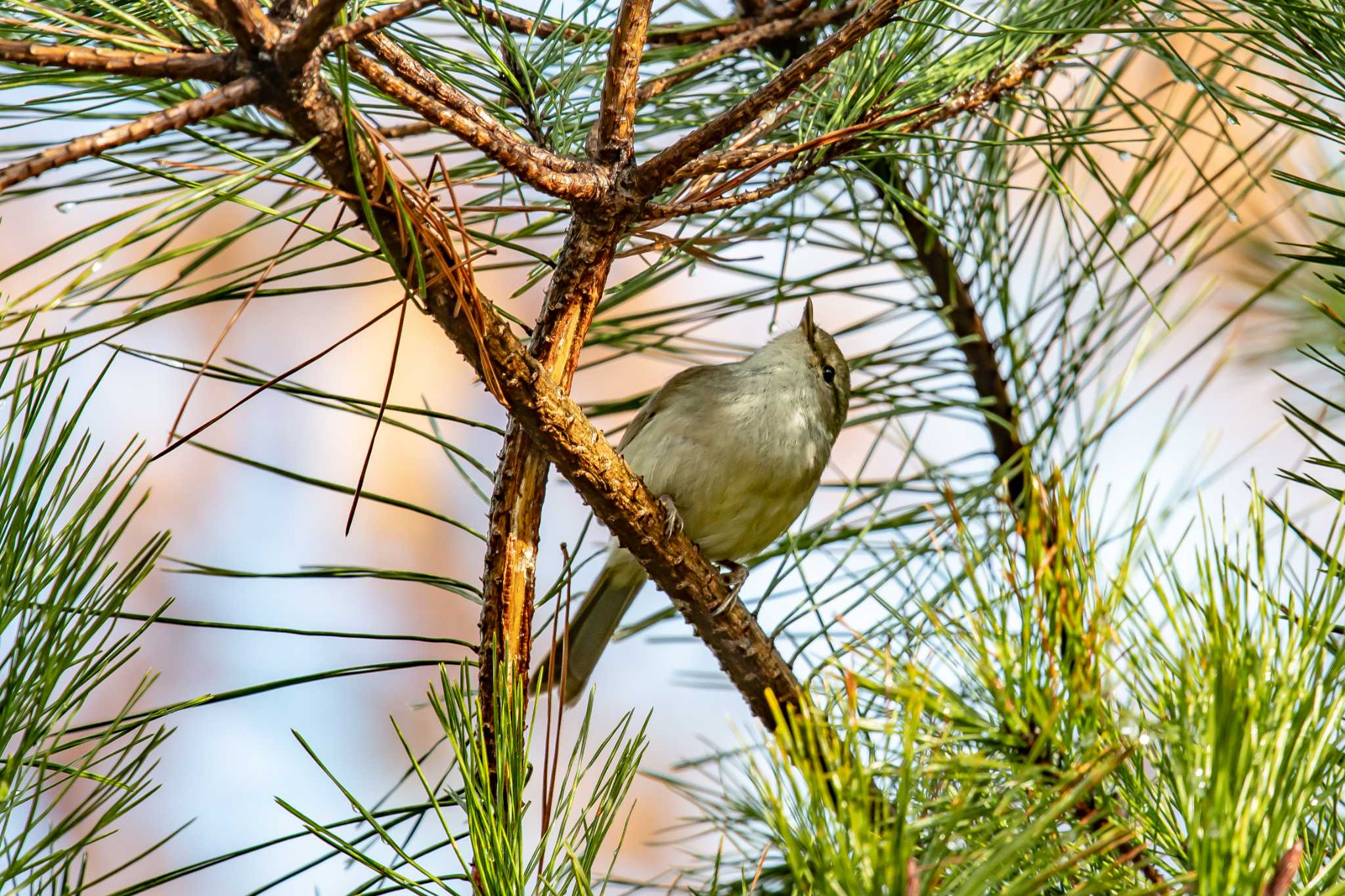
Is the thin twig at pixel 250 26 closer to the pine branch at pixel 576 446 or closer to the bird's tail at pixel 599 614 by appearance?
the pine branch at pixel 576 446

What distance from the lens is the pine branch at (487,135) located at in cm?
113

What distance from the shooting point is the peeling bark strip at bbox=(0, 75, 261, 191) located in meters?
0.73

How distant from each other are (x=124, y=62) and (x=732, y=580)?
65.8 inches

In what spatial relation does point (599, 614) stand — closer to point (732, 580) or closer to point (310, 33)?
point (732, 580)

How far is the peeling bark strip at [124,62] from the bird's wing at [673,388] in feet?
5.15

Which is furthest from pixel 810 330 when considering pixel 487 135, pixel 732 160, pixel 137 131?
pixel 137 131

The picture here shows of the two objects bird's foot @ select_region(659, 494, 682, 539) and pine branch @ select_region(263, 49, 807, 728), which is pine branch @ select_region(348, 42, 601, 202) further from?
bird's foot @ select_region(659, 494, 682, 539)

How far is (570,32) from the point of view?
5.82 ft

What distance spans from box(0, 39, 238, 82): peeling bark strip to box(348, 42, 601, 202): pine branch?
0.75ft

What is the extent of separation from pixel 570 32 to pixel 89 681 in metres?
1.12

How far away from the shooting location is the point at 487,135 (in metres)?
1.14

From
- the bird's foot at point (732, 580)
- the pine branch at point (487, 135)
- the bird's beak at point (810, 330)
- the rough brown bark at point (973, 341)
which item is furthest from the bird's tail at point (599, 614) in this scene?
the pine branch at point (487, 135)

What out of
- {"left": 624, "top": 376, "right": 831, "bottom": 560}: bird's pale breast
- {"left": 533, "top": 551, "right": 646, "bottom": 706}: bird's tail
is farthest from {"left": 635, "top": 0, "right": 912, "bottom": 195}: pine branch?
{"left": 533, "top": 551, "right": 646, "bottom": 706}: bird's tail

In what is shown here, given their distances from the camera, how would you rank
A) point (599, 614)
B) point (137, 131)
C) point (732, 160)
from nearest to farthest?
point (137, 131) → point (732, 160) → point (599, 614)
